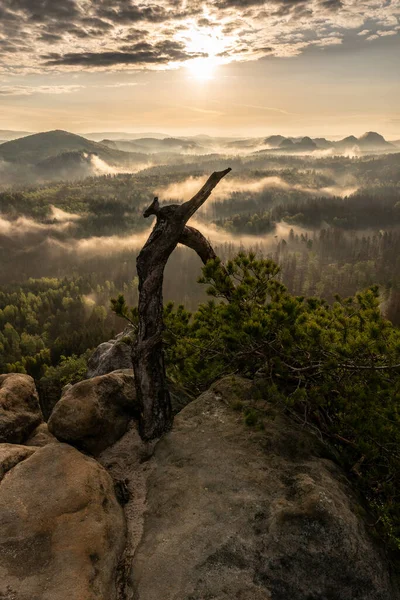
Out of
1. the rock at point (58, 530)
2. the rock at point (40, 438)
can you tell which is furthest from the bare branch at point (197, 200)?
the rock at point (40, 438)

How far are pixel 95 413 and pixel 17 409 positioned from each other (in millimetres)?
3620

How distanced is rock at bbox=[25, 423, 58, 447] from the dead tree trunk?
3.72 meters

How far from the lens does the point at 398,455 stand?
9.31 m

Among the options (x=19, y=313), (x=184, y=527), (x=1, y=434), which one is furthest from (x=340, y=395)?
(x=19, y=313)

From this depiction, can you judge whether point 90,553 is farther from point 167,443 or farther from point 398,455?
point 398,455

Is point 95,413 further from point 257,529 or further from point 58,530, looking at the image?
point 257,529

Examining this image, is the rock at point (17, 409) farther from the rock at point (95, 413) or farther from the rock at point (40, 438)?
the rock at point (95, 413)

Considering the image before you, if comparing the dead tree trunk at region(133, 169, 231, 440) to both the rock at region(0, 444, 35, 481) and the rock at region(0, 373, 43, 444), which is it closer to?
the rock at region(0, 444, 35, 481)

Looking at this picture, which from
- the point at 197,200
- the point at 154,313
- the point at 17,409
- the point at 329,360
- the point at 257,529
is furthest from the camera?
the point at 17,409

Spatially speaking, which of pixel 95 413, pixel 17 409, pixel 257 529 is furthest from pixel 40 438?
pixel 257 529

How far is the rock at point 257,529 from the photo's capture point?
735 cm

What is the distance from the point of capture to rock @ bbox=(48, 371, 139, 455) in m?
11.2

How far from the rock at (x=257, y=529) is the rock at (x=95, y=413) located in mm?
2142

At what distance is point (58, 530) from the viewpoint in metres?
7.82
